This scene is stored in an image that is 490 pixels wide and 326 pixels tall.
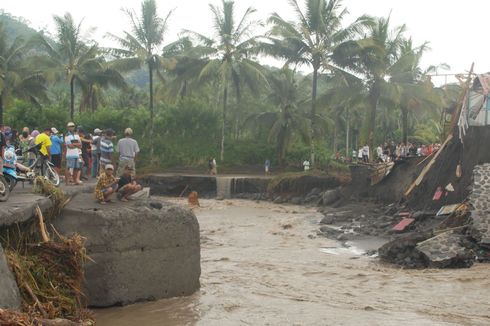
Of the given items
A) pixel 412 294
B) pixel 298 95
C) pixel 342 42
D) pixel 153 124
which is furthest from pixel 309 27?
pixel 412 294

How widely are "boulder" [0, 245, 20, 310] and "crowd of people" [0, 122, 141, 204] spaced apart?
2648 millimetres

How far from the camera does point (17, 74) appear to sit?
33.6 meters

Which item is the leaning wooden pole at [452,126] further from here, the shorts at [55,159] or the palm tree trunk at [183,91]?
the palm tree trunk at [183,91]

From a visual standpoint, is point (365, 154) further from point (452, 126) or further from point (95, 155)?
point (95, 155)

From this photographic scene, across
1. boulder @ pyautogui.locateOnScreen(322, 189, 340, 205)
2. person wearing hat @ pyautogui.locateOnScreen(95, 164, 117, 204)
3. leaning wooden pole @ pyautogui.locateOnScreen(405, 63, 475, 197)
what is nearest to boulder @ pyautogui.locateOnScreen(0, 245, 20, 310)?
person wearing hat @ pyautogui.locateOnScreen(95, 164, 117, 204)

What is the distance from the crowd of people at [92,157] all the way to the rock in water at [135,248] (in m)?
0.39

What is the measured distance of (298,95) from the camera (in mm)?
38500

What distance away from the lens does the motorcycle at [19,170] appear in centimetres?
955

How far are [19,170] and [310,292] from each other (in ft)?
18.7

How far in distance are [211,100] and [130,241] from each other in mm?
40808

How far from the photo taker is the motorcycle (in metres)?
9.55

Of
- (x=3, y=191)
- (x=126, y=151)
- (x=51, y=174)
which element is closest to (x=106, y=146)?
(x=126, y=151)

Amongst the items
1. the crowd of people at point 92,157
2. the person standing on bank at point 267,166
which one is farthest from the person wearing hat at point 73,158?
the person standing on bank at point 267,166

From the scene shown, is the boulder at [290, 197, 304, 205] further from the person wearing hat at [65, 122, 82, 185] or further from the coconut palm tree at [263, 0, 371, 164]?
the person wearing hat at [65, 122, 82, 185]
